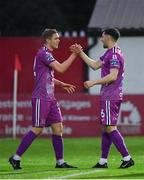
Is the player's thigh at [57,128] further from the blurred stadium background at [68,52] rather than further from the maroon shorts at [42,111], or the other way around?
the blurred stadium background at [68,52]

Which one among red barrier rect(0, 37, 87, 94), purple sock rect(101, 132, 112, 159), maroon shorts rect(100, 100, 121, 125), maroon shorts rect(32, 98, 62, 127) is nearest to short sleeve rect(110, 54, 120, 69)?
maroon shorts rect(100, 100, 121, 125)

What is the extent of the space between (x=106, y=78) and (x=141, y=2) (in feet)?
58.6

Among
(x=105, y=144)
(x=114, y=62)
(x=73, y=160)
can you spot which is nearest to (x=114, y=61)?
(x=114, y=62)

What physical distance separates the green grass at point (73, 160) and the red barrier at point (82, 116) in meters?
1.04

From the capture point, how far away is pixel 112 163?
14078 mm

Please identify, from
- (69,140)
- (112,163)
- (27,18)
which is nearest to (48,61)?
(112,163)

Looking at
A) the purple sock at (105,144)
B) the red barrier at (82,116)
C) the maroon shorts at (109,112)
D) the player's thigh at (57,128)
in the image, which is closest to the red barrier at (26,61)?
the red barrier at (82,116)

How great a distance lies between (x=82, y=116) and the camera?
Result: 2419 cm

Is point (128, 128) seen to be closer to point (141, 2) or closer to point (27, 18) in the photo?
point (141, 2)

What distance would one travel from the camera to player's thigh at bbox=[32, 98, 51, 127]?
13.1 m

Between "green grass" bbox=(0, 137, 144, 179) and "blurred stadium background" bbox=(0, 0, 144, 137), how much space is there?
122cm

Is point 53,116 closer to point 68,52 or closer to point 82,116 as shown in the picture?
point 82,116

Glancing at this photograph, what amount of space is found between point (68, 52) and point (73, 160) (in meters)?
13.0

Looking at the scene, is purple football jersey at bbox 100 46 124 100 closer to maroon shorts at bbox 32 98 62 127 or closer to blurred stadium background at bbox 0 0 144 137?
maroon shorts at bbox 32 98 62 127
